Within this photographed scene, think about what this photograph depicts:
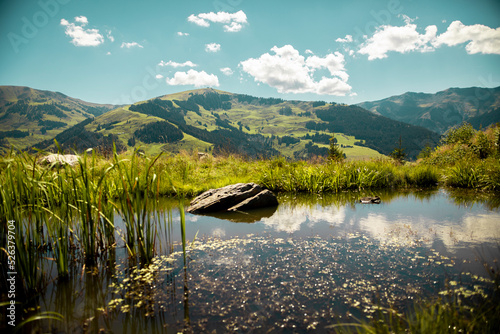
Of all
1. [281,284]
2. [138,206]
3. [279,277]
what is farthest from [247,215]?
[138,206]

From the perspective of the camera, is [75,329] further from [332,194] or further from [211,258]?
[332,194]

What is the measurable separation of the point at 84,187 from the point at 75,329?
217 cm

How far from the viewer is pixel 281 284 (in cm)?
410

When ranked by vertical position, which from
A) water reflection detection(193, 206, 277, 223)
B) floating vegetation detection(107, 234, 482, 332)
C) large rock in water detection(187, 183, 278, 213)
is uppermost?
large rock in water detection(187, 183, 278, 213)

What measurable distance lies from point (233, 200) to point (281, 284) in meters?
5.87

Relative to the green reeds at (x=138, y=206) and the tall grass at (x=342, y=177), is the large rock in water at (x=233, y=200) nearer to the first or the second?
the tall grass at (x=342, y=177)

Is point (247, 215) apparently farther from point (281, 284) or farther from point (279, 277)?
point (281, 284)

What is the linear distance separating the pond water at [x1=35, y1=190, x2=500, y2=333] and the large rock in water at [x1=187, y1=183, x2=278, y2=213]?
1.89m

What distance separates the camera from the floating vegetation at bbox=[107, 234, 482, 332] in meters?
3.34

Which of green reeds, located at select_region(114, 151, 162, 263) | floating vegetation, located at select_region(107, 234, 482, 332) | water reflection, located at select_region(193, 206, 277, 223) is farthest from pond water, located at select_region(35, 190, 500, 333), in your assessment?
water reflection, located at select_region(193, 206, 277, 223)

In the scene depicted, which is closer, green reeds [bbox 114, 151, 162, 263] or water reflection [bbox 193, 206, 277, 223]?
green reeds [bbox 114, 151, 162, 263]

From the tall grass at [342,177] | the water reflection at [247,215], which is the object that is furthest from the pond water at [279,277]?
the tall grass at [342,177]

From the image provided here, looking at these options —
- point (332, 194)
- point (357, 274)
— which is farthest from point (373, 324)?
point (332, 194)

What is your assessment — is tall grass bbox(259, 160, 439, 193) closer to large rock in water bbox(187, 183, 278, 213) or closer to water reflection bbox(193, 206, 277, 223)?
large rock in water bbox(187, 183, 278, 213)
